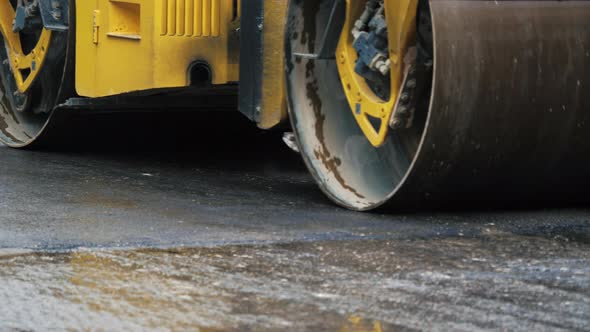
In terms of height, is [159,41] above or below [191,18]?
below

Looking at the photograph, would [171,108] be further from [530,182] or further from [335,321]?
[335,321]

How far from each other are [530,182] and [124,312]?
204cm

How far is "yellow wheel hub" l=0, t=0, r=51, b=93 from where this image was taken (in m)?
7.50

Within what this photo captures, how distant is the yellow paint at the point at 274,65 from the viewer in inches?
231

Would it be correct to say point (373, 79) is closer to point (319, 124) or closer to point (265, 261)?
point (319, 124)

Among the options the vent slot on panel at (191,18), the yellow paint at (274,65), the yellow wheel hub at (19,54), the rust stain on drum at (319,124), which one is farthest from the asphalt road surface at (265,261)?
the yellow wheel hub at (19,54)

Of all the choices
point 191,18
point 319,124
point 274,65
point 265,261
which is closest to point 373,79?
point 319,124

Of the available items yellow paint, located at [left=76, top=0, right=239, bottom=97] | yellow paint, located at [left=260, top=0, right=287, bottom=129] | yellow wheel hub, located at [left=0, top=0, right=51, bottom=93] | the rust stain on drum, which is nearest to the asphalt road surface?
the rust stain on drum

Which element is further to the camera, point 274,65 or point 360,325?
point 274,65

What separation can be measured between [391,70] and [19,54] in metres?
3.03

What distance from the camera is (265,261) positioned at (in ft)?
14.6

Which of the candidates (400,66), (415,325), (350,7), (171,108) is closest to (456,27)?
(400,66)

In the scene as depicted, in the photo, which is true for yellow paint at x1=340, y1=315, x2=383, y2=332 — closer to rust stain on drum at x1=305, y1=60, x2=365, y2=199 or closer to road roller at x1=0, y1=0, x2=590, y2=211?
road roller at x1=0, y1=0, x2=590, y2=211

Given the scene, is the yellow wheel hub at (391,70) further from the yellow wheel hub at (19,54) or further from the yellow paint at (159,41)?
the yellow wheel hub at (19,54)
